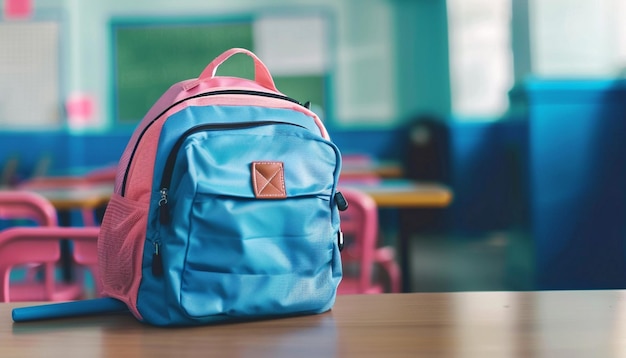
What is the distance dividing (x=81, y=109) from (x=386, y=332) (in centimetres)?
655

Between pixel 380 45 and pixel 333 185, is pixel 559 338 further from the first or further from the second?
pixel 380 45

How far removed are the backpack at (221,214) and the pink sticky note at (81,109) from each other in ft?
20.3

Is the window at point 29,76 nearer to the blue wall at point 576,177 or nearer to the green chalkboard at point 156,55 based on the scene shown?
the green chalkboard at point 156,55

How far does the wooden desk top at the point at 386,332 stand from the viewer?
627mm

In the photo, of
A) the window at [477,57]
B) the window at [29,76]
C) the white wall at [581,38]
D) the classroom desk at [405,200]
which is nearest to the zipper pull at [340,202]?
the classroom desk at [405,200]

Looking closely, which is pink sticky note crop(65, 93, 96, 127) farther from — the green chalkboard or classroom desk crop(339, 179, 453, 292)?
classroom desk crop(339, 179, 453, 292)

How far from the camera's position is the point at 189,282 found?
756 mm

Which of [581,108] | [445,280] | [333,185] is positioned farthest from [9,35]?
[333,185]

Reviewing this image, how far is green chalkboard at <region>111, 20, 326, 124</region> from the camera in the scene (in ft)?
22.6

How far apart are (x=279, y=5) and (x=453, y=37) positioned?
5.89ft

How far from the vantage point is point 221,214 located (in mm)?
762

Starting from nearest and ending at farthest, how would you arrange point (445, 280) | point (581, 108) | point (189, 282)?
1. point (189, 282)
2. point (581, 108)
3. point (445, 280)

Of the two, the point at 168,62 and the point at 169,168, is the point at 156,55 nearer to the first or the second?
the point at 168,62

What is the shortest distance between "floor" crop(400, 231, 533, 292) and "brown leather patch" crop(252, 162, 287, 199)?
260 cm
